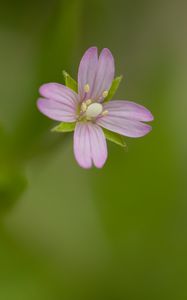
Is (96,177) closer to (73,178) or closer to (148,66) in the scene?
(73,178)

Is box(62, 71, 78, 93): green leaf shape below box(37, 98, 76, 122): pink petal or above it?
above

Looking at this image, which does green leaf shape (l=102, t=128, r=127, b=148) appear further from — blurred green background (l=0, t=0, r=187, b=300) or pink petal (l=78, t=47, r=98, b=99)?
blurred green background (l=0, t=0, r=187, b=300)

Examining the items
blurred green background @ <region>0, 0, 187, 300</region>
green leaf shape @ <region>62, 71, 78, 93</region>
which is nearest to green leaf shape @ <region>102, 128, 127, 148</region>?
green leaf shape @ <region>62, 71, 78, 93</region>

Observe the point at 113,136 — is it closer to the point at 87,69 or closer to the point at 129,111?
the point at 129,111

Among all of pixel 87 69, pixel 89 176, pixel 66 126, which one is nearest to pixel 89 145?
pixel 66 126

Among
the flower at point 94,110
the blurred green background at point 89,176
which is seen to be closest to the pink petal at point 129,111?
the flower at point 94,110

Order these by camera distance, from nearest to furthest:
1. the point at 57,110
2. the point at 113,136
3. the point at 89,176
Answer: the point at 57,110 < the point at 113,136 < the point at 89,176

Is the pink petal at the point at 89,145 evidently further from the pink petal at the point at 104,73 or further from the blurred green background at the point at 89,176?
the blurred green background at the point at 89,176
